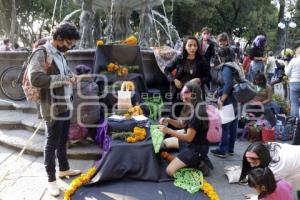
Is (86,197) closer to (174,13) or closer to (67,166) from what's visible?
(67,166)

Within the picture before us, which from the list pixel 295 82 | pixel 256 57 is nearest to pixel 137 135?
pixel 295 82

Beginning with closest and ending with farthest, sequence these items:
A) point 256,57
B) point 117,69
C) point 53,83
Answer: point 53,83
point 117,69
point 256,57

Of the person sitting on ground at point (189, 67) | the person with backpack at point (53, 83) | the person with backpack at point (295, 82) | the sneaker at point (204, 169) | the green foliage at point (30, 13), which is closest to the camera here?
the person with backpack at point (53, 83)

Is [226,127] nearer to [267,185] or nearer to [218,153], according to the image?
[218,153]

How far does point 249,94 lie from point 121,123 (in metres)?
1.98

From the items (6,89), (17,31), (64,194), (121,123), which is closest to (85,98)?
(121,123)

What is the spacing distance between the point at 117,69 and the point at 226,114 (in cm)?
238

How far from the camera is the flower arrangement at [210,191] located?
433 centimetres

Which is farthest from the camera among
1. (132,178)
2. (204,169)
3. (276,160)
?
(204,169)

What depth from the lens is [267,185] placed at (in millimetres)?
3082

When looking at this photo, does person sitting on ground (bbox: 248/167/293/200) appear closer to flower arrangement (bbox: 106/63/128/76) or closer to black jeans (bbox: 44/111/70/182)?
black jeans (bbox: 44/111/70/182)

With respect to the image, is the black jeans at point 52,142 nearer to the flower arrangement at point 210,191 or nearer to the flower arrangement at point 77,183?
the flower arrangement at point 77,183

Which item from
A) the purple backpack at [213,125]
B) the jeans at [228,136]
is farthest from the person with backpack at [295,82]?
the purple backpack at [213,125]

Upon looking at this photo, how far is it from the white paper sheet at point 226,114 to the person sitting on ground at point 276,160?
201 centimetres
